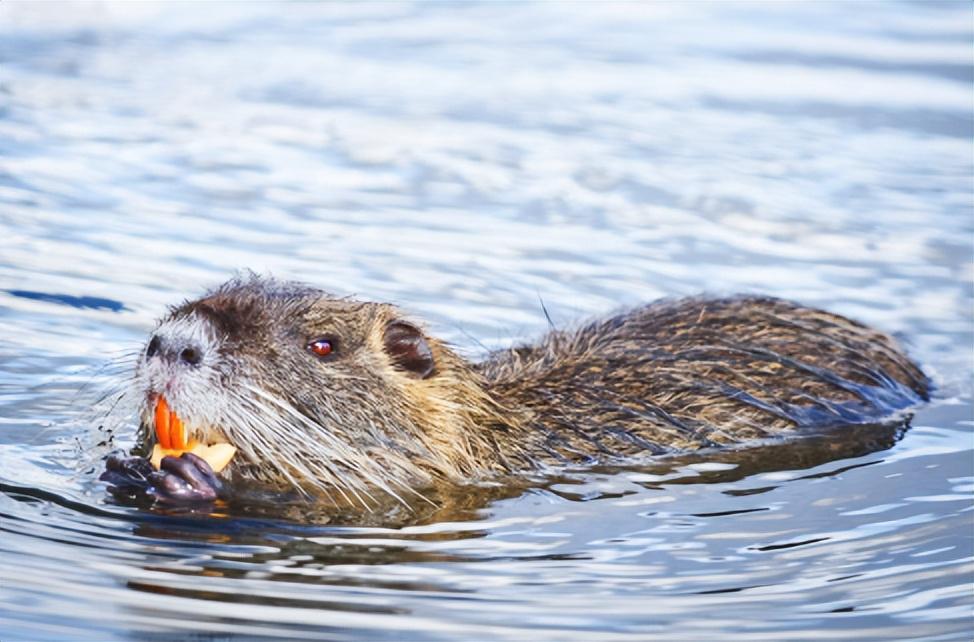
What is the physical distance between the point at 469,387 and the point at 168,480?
115 centimetres

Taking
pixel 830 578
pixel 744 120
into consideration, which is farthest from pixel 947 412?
pixel 744 120

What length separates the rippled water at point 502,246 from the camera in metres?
5.27

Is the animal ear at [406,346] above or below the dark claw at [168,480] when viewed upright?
above

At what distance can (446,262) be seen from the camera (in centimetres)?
900

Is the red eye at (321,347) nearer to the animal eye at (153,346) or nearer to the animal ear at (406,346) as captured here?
the animal ear at (406,346)

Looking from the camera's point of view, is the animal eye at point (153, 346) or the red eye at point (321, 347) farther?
the red eye at point (321, 347)

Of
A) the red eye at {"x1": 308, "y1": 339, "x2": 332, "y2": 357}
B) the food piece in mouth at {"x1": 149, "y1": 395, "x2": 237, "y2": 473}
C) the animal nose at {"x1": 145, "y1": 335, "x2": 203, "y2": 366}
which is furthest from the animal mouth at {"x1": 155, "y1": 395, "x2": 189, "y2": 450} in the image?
the red eye at {"x1": 308, "y1": 339, "x2": 332, "y2": 357}

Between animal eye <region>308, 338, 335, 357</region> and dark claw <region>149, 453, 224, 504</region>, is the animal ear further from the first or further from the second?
dark claw <region>149, 453, 224, 504</region>

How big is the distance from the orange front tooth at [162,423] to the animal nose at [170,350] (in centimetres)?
12

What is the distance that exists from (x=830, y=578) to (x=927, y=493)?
1148 mm

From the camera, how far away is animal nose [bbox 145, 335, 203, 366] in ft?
18.2

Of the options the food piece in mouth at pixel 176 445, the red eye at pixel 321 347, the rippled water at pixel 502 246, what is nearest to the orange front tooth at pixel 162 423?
the food piece in mouth at pixel 176 445

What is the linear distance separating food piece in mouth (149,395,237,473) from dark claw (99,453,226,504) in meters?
0.03

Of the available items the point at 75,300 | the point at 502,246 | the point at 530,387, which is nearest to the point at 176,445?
the point at 530,387
